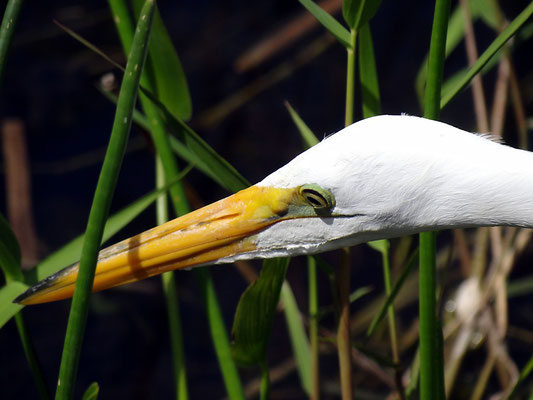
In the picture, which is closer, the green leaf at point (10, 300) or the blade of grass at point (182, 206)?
the green leaf at point (10, 300)

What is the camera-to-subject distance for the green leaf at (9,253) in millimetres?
943

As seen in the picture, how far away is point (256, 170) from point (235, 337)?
5.37 ft

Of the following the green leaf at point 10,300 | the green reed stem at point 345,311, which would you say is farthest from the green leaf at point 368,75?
the green leaf at point 10,300

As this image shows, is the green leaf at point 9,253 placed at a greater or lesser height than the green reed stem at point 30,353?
greater

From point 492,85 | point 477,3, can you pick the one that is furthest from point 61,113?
point 492,85

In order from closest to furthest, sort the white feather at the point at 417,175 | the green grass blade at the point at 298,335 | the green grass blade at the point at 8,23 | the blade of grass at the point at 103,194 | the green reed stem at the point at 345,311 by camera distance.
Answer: the blade of grass at the point at 103,194
the green grass blade at the point at 8,23
the white feather at the point at 417,175
the green reed stem at the point at 345,311
the green grass blade at the point at 298,335

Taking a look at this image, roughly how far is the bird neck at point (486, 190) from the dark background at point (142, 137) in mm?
1573

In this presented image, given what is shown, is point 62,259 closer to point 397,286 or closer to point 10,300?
point 10,300

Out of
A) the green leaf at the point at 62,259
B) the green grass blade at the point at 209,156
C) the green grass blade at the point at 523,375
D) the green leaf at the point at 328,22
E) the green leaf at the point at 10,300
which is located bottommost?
the green grass blade at the point at 523,375

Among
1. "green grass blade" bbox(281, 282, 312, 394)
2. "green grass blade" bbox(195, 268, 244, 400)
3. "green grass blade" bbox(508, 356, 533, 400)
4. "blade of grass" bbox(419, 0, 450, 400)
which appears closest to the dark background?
"green grass blade" bbox(281, 282, 312, 394)

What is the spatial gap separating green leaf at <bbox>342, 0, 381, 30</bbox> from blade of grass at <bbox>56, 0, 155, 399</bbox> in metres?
0.37

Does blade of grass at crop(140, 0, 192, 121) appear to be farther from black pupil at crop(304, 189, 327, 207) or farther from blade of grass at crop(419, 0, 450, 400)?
blade of grass at crop(419, 0, 450, 400)

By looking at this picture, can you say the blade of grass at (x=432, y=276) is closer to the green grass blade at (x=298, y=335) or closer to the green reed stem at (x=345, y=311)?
the green reed stem at (x=345, y=311)

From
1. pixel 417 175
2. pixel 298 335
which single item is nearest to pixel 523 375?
pixel 417 175
